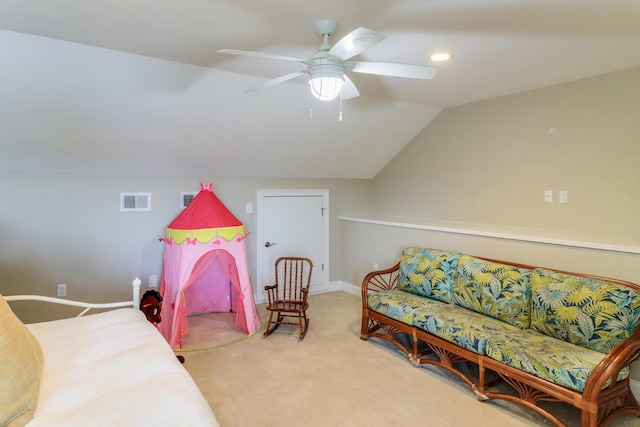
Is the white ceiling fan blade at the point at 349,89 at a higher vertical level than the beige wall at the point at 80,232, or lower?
higher

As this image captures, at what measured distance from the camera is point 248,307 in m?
3.70

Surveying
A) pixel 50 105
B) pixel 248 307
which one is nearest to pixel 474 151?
pixel 248 307

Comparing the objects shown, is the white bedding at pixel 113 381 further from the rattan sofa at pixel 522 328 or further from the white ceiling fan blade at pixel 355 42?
the rattan sofa at pixel 522 328

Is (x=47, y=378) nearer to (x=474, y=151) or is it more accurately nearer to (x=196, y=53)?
(x=196, y=53)

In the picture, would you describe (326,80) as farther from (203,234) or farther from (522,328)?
(522,328)

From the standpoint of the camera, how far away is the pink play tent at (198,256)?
3.40 m

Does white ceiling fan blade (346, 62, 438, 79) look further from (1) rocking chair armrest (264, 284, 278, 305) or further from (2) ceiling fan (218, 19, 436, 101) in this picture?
(1) rocking chair armrest (264, 284, 278, 305)

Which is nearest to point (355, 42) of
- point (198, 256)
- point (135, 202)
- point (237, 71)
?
point (237, 71)

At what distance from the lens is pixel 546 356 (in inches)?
88.5

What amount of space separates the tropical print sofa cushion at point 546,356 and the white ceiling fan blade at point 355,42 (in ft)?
6.84

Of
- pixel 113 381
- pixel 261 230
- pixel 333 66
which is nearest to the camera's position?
pixel 113 381


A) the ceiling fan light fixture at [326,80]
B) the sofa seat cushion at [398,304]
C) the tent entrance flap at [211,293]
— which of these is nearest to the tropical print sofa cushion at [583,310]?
the sofa seat cushion at [398,304]

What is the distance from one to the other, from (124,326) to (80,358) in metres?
0.36

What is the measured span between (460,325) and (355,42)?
2152mm
